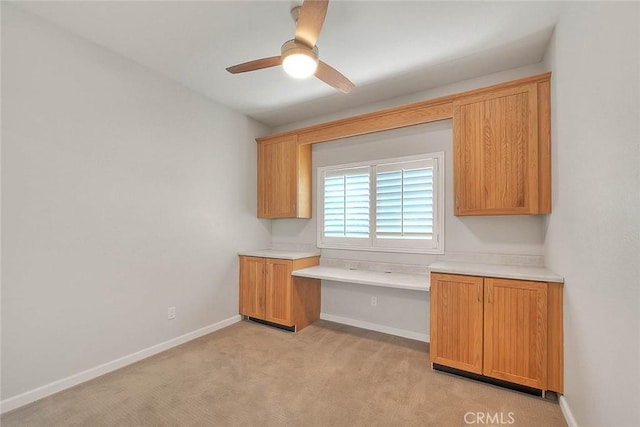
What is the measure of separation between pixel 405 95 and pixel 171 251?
3183 mm

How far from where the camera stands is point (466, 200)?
2.61m

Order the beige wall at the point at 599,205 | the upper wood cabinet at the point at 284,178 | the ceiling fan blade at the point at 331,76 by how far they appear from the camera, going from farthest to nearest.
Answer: the upper wood cabinet at the point at 284,178 < the ceiling fan blade at the point at 331,76 < the beige wall at the point at 599,205

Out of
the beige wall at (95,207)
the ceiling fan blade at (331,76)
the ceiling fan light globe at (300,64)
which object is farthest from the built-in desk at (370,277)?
the ceiling fan light globe at (300,64)

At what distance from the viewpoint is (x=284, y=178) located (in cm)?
389

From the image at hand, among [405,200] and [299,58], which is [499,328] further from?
[299,58]

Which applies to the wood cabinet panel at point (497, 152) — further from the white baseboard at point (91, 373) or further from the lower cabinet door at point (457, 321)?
the white baseboard at point (91, 373)

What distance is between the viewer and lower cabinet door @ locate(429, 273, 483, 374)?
230 centimetres

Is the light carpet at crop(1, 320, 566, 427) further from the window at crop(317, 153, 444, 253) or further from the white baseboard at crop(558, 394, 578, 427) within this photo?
the window at crop(317, 153, 444, 253)

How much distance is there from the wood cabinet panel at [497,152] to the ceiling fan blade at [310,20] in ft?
A: 5.33

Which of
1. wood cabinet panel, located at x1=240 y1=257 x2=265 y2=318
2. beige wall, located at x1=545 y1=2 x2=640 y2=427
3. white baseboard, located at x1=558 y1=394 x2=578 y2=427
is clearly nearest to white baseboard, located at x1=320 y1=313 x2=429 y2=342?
wood cabinet panel, located at x1=240 y1=257 x2=265 y2=318

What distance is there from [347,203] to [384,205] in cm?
52

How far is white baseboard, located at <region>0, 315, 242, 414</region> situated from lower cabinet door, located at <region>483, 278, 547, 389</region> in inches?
116

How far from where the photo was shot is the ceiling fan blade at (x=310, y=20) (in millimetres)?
1576

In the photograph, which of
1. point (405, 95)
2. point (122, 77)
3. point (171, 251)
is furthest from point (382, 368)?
point (122, 77)
